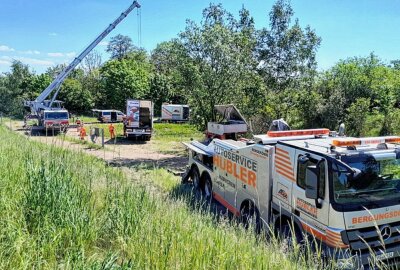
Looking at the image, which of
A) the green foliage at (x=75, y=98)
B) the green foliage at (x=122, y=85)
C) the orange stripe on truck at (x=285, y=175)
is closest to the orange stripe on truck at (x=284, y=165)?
the orange stripe on truck at (x=285, y=175)

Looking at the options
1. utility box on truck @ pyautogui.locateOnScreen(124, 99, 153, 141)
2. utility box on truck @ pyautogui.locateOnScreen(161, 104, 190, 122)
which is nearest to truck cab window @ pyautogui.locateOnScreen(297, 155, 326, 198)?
utility box on truck @ pyautogui.locateOnScreen(124, 99, 153, 141)

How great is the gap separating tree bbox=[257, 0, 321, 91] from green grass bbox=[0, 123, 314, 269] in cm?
1540

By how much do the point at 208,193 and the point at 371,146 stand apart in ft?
18.2

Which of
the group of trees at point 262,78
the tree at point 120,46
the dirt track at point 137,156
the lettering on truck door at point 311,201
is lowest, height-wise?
the dirt track at point 137,156

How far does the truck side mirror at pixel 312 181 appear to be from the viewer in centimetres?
534

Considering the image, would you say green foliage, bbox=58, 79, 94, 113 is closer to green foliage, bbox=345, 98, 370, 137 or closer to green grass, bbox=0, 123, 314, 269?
green foliage, bbox=345, 98, 370, 137

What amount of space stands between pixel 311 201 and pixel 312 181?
1.43ft

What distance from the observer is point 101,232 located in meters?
3.96

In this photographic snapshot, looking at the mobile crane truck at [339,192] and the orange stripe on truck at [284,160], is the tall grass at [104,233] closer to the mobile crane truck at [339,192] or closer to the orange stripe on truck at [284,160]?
the mobile crane truck at [339,192]

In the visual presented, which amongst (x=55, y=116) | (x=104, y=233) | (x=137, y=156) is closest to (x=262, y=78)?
(x=137, y=156)

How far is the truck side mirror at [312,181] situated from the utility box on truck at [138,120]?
21.3 m

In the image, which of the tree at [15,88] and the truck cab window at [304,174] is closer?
the truck cab window at [304,174]

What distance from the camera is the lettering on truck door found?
5336 mm

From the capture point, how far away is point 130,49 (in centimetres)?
8244
